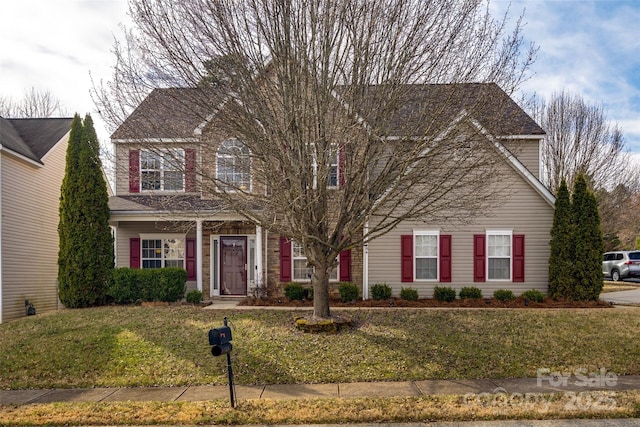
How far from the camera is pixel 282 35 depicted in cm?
863

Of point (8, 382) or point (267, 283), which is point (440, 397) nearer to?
point (8, 382)

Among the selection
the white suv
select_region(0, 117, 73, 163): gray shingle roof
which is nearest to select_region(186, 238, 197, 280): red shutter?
select_region(0, 117, 73, 163): gray shingle roof

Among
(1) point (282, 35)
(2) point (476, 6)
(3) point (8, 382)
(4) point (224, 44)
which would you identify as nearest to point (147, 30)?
(4) point (224, 44)

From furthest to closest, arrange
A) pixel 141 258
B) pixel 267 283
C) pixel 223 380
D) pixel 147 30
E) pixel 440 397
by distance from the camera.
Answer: pixel 141 258 < pixel 267 283 < pixel 147 30 < pixel 223 380 < pixel 440 397

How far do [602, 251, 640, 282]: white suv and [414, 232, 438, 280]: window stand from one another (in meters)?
13.9

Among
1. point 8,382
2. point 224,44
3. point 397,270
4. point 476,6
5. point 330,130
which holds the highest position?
point 476,6

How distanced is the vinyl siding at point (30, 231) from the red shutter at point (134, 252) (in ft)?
9.11

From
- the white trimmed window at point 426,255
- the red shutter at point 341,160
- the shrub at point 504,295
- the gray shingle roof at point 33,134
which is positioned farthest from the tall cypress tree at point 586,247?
the gray shingle roof at point 33,134

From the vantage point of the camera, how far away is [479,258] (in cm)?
1493

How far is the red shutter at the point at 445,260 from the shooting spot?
586 inches

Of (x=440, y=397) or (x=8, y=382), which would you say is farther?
(x=8, y=382)

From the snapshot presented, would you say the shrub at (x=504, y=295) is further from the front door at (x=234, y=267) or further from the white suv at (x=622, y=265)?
the white suv at (x=622, y=265)

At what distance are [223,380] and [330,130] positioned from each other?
15.7 feet

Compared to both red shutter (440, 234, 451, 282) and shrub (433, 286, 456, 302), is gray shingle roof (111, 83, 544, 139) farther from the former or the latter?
shrub (433, 286, 456, 302)
